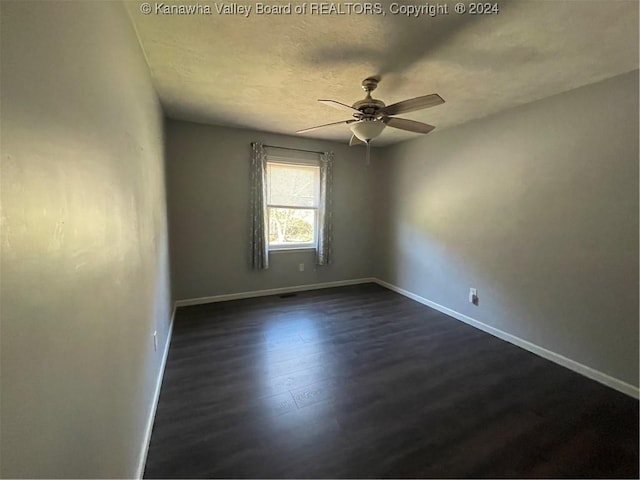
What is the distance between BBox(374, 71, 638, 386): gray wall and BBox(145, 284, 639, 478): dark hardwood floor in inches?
15.4

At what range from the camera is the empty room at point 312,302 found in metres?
0.67

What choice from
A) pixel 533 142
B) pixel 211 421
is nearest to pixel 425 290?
pixel 533 142

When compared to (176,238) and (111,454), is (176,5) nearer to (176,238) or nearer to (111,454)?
(111,454)

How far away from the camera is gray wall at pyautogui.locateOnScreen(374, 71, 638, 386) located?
2.08 meters

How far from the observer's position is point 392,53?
6.02 feet

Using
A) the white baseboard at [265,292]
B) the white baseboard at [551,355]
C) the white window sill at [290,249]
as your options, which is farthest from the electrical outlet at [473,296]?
the white window sill at [290,249]

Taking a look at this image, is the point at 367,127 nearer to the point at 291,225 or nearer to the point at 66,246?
the point at 66,246

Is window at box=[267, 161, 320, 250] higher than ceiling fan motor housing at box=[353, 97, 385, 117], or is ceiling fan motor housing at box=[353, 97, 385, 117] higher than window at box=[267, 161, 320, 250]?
ceiling fan motor housing at box=[353, 97, 385, 117]

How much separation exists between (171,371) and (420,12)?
Result: 2988mm

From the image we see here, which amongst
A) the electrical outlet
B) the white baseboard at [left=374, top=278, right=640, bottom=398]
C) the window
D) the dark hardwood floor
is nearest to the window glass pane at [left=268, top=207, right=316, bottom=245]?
the window

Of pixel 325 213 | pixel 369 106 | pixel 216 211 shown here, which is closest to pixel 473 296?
pixel 325 213

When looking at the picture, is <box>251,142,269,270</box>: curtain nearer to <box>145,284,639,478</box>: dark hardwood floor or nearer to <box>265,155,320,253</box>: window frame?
<box>265,155,320,253</box>: window frame

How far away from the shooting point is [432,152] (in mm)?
3734

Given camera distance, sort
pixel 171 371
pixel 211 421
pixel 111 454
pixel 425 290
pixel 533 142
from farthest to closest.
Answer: pixel 425 290 → pixel 533 142 → pixel 171 371 → pixel 211 421 → pixel 111 454
